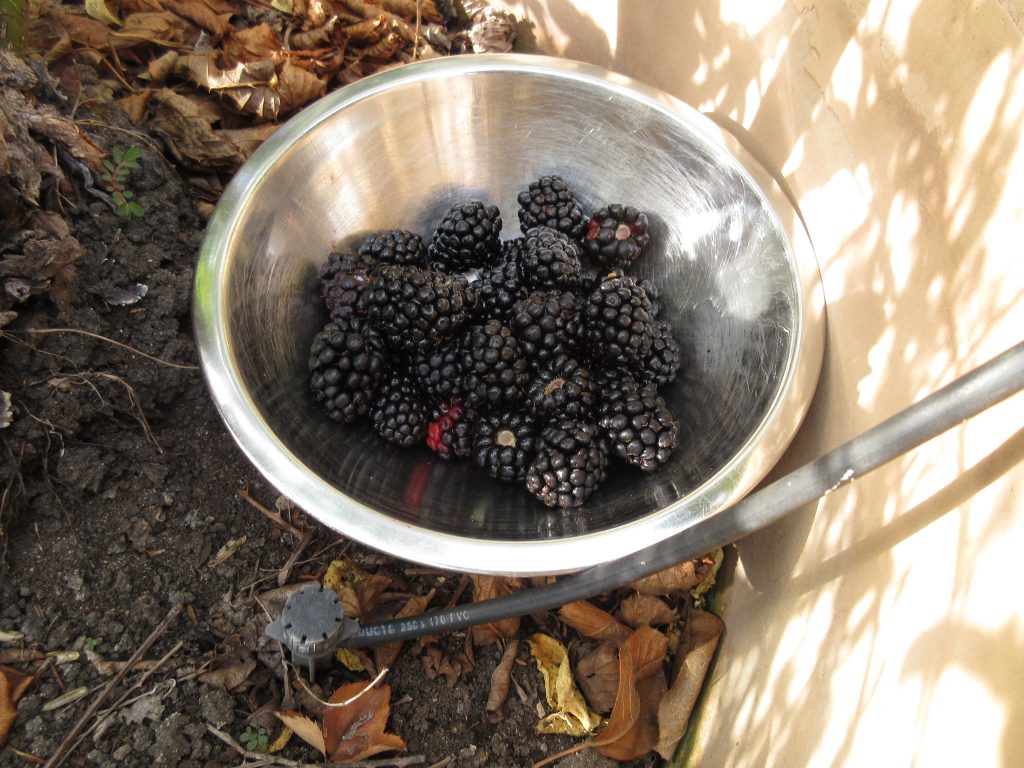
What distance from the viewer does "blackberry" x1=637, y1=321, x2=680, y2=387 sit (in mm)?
1694

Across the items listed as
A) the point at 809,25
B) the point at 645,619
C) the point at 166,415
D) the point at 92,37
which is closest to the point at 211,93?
the point at 92,37

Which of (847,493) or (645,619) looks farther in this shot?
(645,619)

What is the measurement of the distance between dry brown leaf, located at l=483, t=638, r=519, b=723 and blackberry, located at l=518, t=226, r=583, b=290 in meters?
0.89

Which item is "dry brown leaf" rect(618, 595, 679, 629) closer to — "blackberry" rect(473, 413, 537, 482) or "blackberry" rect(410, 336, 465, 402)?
"blackberry" rect(473, 413, 537, 482)

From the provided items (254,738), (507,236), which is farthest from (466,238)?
(254,738)

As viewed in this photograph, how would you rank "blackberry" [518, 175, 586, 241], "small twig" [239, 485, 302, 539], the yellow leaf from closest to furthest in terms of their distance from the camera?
"small twig" [239, 485, 302, 539] < "blackberry" [518, 175, 586, 241] < the yellow leaf

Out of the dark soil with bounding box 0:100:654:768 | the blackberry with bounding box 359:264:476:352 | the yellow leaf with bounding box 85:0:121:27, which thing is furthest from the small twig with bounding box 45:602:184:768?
the yellow leaf with bounding box 85:0:121:27

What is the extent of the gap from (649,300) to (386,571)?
0.95 meters

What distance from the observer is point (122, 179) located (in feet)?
6.25

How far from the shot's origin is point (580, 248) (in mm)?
1954

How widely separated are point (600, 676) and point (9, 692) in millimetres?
1261

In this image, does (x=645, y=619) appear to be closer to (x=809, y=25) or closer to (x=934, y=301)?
(x=934, y=301)

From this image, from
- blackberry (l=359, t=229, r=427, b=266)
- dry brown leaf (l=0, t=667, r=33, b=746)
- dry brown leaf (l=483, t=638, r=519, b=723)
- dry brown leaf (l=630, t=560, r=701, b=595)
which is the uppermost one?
blackberry (l=359, t=229, r=427, b=266)

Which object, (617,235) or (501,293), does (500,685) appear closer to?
(501,293)
